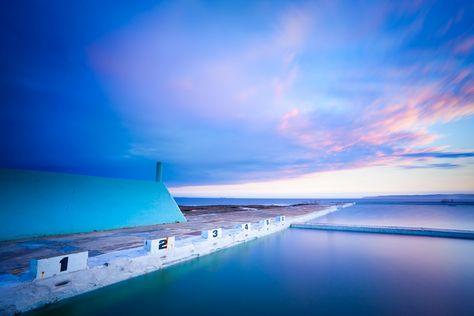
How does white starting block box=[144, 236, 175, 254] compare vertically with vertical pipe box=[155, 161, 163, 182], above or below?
below

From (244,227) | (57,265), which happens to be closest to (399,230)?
(244,227)

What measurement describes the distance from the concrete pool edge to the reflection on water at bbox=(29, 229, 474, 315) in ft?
1.00

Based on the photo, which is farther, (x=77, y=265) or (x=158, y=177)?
(x=158, y=177)

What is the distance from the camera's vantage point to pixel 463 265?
45.2 feet

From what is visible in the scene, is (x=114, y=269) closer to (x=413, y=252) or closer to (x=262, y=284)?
(x=262, y=284)

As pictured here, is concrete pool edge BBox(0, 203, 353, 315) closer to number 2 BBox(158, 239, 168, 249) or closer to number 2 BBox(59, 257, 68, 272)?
number 2 BBox(59, 257, 68, 272)

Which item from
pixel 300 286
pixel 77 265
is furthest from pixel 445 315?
pixel 77 265

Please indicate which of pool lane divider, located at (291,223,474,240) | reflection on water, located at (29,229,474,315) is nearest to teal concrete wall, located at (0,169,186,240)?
reflection on water, located at (29,229,474,315)

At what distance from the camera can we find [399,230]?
22.6m

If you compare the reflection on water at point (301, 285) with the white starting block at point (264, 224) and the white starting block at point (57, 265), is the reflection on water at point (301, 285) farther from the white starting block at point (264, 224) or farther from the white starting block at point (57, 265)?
the white starting block at point (264, 224)

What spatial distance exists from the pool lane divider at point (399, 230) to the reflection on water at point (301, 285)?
2.97m

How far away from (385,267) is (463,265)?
15.6 feet

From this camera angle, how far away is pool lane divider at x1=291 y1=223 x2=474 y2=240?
66.2ft

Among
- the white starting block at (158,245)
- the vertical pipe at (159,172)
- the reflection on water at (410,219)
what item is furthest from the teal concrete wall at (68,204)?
the reflection on water at (410,219)
